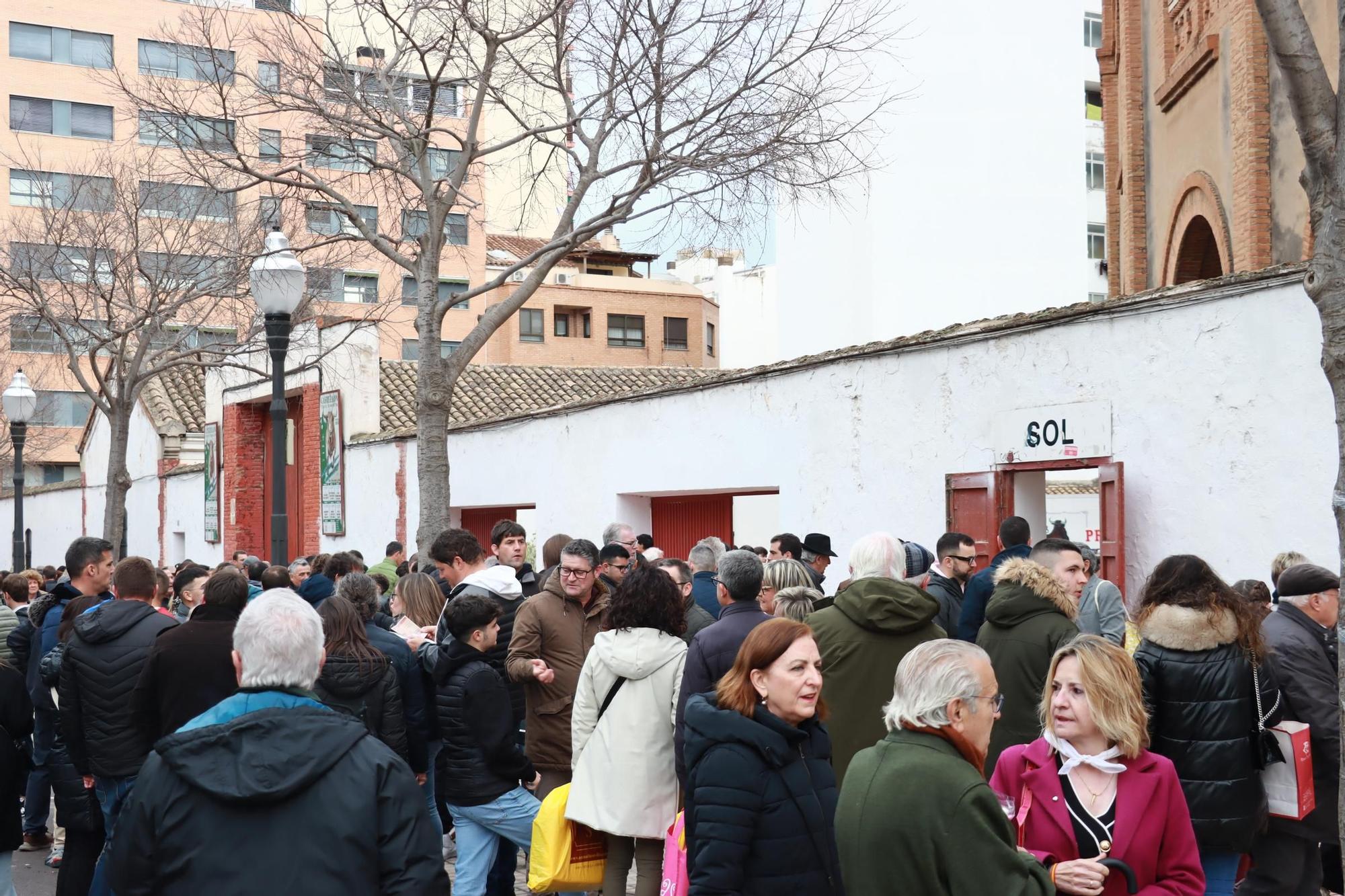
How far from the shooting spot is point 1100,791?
409 centimetres

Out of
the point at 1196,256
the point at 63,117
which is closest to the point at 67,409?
the point at 63,117

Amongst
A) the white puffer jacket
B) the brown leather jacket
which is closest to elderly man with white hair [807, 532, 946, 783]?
the white puffer jacket

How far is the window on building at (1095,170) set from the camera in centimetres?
4150

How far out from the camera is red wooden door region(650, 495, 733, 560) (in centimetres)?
1614

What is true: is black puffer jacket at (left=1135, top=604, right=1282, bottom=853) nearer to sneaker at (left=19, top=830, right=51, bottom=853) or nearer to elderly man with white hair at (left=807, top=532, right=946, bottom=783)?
elderly man with white hair at (left=807, top=532, right=946, bottom=783)

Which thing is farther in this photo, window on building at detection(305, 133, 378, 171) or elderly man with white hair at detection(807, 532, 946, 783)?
window on building at detection(305, 133, 378, 171)

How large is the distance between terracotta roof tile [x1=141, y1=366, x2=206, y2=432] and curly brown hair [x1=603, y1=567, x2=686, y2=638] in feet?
94.5

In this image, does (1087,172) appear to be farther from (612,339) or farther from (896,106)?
(612,339)

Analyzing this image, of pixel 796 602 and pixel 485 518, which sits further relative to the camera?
pixel 485 518

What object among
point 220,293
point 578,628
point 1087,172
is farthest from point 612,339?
point 578,628

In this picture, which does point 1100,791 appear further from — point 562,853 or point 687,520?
point 687,520

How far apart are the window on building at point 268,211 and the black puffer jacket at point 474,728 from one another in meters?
8.14

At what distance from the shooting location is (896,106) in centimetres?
2983

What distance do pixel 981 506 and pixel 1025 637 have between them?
5393mm
